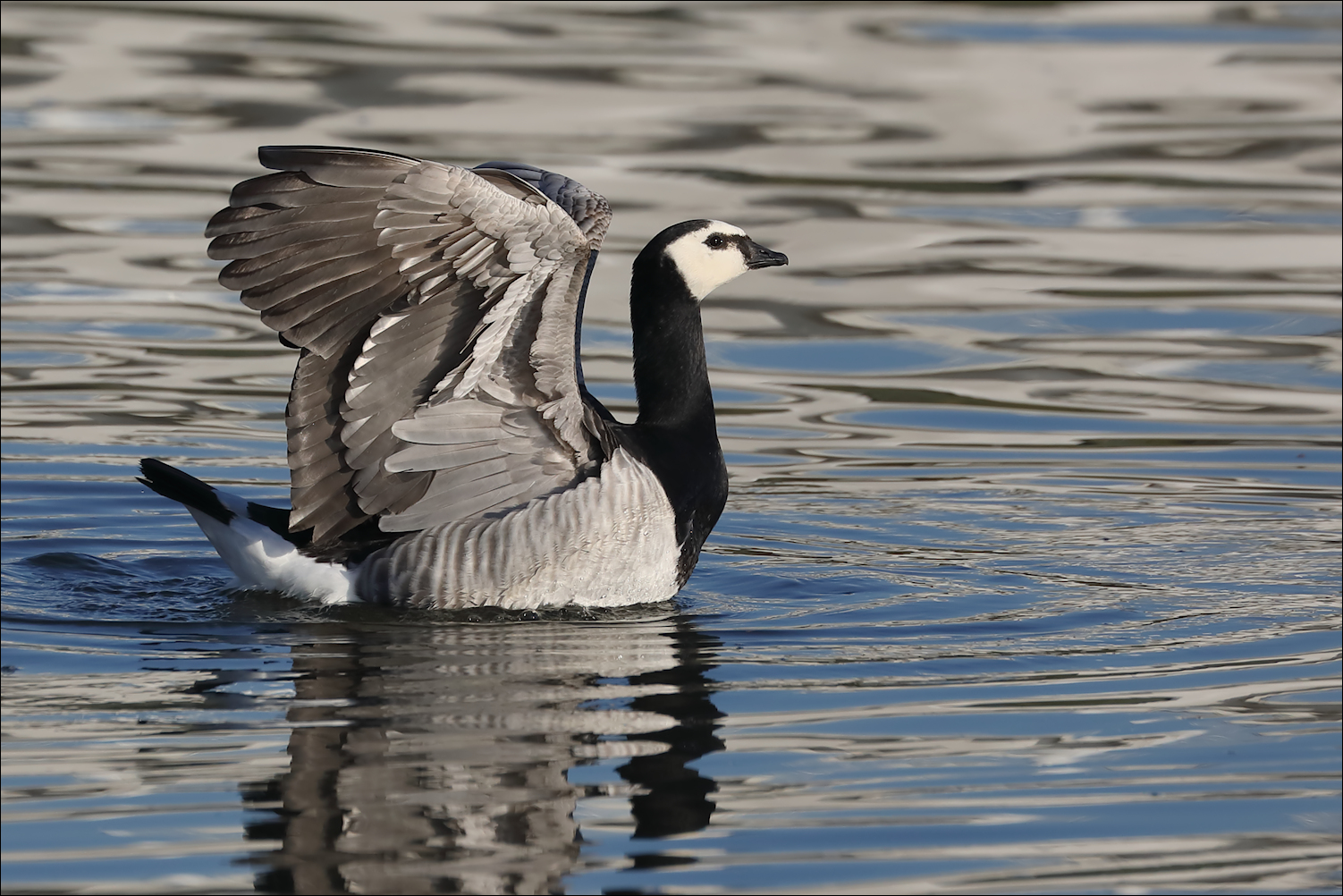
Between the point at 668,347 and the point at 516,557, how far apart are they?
1.40 metres

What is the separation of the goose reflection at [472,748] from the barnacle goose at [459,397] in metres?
0.46

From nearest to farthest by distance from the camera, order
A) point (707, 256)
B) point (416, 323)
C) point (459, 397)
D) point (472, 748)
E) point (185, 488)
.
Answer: point (472, 748)
point (416, 323)
point (459, 397)
point (185, 488)
point (707, 256)

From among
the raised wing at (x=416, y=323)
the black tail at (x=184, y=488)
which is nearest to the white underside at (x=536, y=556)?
the raised wing at (x=416, y=323)

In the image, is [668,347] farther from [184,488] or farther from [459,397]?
[184,488]

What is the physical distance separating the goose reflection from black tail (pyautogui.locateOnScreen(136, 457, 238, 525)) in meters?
0.94

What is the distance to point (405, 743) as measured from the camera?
696cm

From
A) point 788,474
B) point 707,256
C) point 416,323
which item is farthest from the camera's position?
point 788,474

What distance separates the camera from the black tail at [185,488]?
9.33 metres

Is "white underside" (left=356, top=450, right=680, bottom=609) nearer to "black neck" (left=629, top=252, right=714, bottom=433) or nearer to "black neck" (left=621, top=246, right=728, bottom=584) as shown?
"black neck" (left=621, top=246, right=728, bottom=584)

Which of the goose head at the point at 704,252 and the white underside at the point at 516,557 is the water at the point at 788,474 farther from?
the goose head at the point at 704,252

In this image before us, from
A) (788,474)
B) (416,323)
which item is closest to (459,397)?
(416,323)

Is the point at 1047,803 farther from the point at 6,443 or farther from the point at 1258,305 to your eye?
the point at 1258,305

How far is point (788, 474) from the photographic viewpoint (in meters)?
12.7

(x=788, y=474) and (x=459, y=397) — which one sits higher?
(x=459, y=397)
